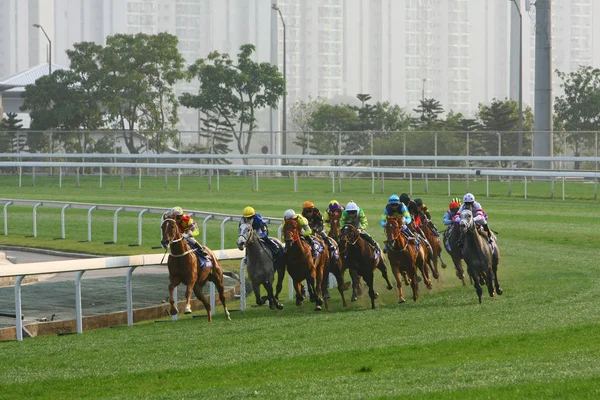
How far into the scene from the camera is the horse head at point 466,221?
13453 millimetres

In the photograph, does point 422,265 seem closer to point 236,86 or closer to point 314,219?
point 314,219

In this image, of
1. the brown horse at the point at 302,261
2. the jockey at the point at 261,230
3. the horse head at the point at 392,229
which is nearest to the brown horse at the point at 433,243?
the horse head at the point at 392,229

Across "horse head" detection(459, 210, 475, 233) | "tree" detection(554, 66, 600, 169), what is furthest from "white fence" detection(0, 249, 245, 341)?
"tree" detection(554, 66, 600, 169)

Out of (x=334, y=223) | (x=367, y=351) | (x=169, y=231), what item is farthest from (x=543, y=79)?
(x=367, y=351)

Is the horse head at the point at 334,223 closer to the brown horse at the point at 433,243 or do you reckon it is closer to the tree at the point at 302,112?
the brown horse at the point at 433,243

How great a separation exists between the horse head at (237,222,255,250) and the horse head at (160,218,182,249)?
849 mm

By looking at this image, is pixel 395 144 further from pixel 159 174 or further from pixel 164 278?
pixel 164 278

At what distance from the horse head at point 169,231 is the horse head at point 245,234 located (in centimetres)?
85

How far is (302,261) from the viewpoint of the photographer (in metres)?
13.4

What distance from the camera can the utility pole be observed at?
107ft

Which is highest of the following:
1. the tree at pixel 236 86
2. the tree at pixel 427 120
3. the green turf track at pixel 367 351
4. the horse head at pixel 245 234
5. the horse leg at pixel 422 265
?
the tree at pixel 236 86

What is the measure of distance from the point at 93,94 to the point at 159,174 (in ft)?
36.4

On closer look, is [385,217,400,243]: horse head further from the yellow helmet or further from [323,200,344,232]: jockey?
the yellow helmet

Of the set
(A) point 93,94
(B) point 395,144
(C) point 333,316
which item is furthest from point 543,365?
(A) point 93,94
